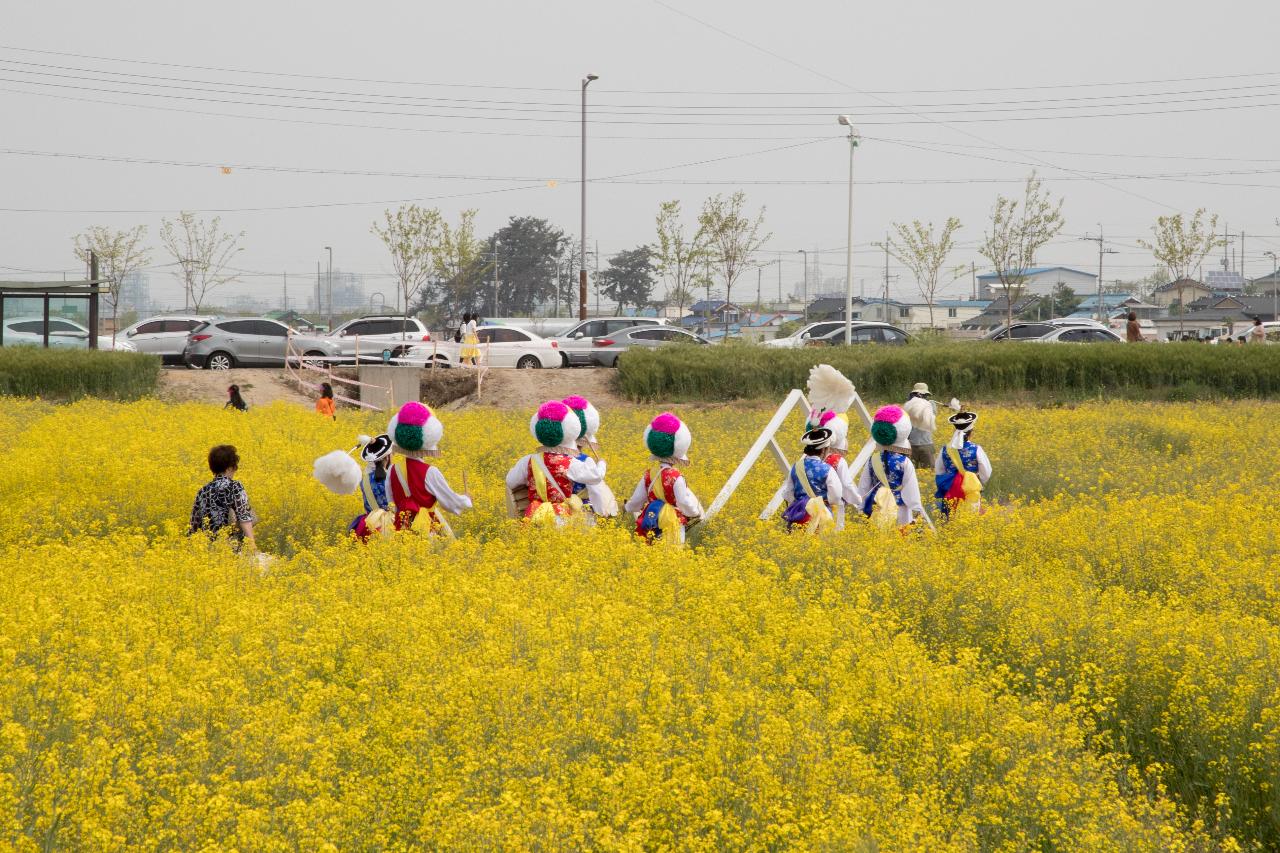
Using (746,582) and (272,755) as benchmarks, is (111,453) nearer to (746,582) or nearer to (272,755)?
(746,582)

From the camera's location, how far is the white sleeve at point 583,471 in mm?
8414

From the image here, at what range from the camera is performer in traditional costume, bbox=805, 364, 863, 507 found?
9.45 meters

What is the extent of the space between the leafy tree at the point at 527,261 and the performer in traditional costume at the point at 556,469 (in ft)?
213

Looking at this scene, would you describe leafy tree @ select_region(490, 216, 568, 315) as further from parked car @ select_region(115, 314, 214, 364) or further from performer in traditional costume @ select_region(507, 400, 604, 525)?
performer in traditional costume @ select_region(507, 400, 604, 525)

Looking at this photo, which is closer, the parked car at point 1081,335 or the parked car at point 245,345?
the parked car at point 245,345

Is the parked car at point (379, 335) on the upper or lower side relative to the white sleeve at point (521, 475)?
upper

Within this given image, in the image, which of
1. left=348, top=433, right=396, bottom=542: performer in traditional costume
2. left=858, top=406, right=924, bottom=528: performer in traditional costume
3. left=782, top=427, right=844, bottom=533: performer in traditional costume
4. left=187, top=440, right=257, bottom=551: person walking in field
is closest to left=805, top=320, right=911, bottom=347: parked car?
left=858, top=406, right=924, bottom=528: performer in traditional costume

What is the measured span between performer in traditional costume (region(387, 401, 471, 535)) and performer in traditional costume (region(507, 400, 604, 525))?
1.63 feet

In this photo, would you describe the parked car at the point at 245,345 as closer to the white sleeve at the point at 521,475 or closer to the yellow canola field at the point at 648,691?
the yellow canola field at the point at 648,691

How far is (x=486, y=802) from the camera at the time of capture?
4035mm

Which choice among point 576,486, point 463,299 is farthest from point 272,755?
point 463,299

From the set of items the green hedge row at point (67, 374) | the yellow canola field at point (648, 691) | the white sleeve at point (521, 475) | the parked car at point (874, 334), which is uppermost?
the parked car at point (874, 334)

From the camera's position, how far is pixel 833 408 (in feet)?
34.0

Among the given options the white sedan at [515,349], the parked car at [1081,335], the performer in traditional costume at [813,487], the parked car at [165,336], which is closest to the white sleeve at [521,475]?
the performer in traditional costume at [813,487]
